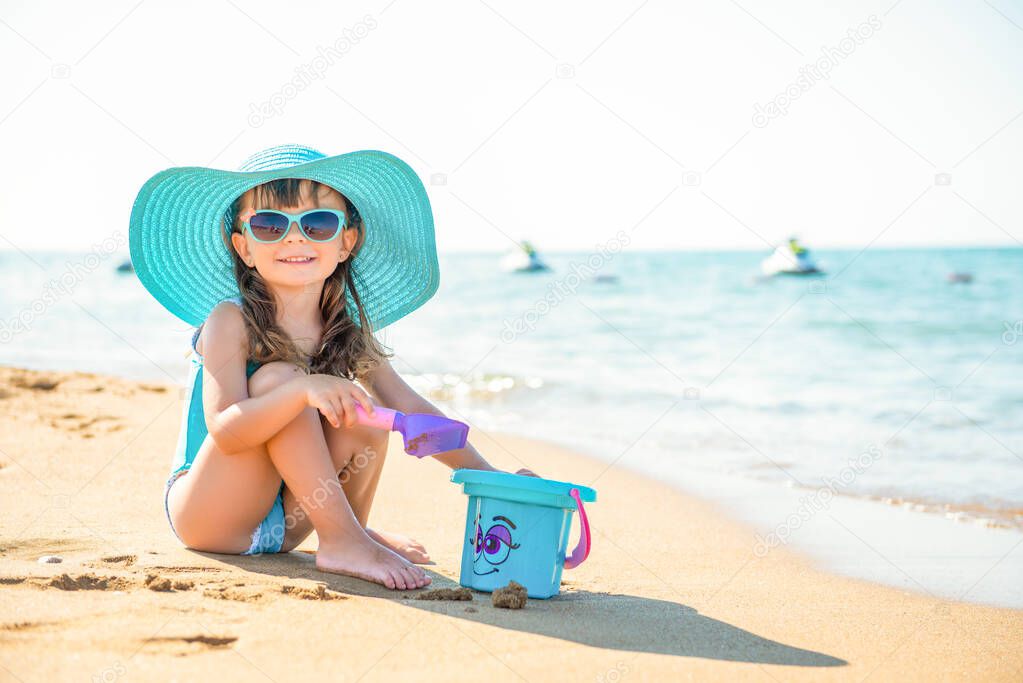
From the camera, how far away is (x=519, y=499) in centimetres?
245

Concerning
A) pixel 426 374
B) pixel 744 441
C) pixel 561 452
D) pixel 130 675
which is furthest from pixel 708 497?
pixel 426 374

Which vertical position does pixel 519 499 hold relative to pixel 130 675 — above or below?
above

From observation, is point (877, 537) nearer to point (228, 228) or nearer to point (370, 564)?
point (370, 564)

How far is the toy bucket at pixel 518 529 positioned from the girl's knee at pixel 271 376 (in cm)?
54

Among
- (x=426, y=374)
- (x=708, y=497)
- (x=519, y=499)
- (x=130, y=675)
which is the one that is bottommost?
(x=130, y=675)

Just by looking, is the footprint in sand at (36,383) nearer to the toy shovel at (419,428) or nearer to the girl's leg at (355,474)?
the girl's leg at (355,474)

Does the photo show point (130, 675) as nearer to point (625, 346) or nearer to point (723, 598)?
point (723, 598)

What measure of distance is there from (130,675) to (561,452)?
11.4 feet

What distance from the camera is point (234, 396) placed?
2.59 m

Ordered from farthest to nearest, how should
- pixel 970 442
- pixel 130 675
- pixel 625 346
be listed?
pixel 625 346 < pixel 970 442 < pixel 130 675

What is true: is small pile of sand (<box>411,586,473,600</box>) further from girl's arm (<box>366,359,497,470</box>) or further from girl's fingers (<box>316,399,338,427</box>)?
girl's arm (<box>366,359,497,470</box>)

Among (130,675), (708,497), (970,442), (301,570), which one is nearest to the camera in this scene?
(130,675)

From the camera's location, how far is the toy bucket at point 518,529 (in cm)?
243
